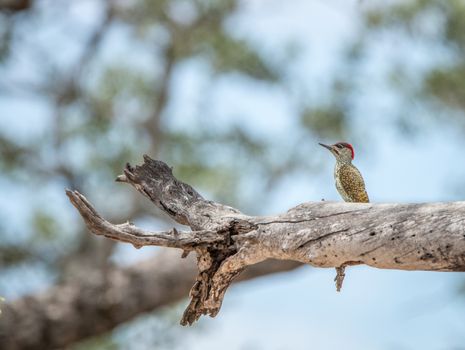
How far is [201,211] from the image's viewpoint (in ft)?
12.2

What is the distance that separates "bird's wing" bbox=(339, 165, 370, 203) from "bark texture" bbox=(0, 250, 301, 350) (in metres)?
4.24

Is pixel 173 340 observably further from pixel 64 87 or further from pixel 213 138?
pixel 64 87

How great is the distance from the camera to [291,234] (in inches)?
136

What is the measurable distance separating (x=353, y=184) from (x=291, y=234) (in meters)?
0.55

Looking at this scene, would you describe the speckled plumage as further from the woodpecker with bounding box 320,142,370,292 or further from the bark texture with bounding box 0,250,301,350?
the bark texture with bounding box 0,250,301,350

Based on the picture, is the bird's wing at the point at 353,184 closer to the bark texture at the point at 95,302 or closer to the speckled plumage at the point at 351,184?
the speckled plumage at the point at 351,184

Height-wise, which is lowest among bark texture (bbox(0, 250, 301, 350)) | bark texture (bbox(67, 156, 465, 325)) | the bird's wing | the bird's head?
bark texture (bbox(67, 156, 465, 325))

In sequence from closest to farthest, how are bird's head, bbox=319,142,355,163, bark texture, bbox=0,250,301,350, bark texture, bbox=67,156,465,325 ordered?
bark texture, bbox=67,156,465,325
bird's head, bbox=319,142,355,163
bark texture, bbox=0,250,301,350

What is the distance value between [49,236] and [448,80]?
474cm

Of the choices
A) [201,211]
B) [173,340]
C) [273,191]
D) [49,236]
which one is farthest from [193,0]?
[201,211]

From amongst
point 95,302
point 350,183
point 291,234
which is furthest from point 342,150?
point 95,302

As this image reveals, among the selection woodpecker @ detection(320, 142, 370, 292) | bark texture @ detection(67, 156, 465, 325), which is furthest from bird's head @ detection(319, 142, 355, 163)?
bark texture @ detection(67, 156, 465, 325)

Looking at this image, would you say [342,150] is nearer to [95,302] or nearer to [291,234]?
[291,234]

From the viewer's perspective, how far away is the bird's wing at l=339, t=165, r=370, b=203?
385 centimetres
